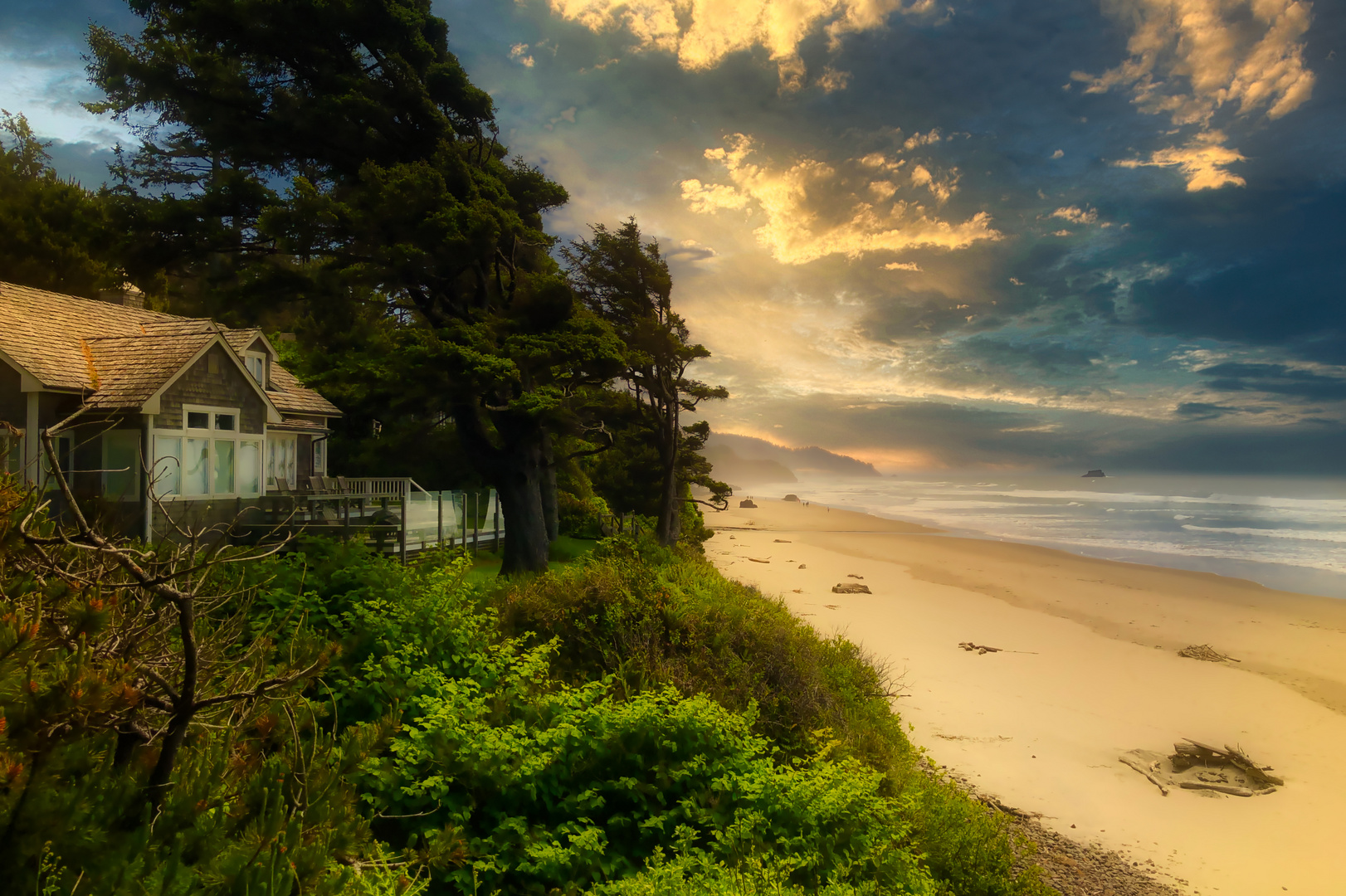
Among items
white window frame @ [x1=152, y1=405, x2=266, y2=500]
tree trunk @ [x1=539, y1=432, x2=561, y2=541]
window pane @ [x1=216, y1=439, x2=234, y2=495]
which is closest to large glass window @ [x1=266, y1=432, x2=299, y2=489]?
white window frame @ [x1=152, y1=405, x2=266, y2=500]

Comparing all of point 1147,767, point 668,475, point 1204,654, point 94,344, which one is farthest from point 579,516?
point 1204,654

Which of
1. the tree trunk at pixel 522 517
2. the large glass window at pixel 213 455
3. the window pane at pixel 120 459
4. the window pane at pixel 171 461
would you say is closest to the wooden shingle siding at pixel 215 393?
the large glass window at pixel 213 455

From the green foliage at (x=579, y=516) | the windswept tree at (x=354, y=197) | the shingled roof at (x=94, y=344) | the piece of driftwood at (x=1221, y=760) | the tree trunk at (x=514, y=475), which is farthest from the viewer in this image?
the green foliage at (x=579, y=516)

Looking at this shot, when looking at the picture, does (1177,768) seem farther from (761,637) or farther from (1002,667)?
(761,637)

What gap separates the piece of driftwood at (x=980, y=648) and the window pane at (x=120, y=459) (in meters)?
19.8

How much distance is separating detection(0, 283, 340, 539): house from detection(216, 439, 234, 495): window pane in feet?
0.09

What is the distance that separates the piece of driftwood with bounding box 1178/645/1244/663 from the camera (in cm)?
1559

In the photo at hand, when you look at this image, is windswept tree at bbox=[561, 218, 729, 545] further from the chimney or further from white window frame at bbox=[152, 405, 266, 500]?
the chimney

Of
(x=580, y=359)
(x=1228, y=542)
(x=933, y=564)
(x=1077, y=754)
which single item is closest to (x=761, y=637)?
(x=1077, y=754)

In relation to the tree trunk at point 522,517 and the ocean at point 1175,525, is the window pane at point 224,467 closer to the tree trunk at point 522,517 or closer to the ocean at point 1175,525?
the tree trunk at point 522,517

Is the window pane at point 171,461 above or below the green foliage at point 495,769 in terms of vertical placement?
above

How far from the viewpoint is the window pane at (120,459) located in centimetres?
1465

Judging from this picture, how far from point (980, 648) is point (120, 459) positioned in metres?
21.3

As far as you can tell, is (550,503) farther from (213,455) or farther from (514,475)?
(213,455)
